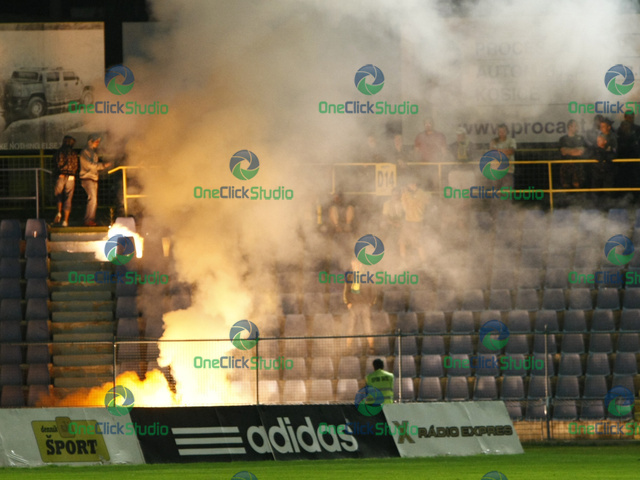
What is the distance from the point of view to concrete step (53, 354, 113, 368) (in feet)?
59.5

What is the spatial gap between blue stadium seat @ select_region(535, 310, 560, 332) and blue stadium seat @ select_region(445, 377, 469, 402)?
1850 mm

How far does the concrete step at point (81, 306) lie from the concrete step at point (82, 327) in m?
0.40

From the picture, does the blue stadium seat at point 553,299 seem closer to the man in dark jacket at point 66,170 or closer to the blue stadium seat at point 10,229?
the man in dark jacket at point 66,170

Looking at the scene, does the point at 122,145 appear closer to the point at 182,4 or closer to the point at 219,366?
the point at 182,4

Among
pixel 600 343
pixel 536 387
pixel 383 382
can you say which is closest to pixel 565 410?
pixel 536 387

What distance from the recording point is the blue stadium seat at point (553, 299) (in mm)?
18719

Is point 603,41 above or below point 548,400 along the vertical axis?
above

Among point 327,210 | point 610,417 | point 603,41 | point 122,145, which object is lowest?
point 610,417

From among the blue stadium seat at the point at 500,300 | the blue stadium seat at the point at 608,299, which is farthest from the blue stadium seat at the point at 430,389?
the blue stadium seat at the point at 608,299

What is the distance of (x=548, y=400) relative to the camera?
15.8 metres

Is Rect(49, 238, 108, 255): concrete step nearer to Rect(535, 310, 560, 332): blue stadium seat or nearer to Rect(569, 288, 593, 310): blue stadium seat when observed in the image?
Rect(535, 310, 560, 332): blue stadium seat

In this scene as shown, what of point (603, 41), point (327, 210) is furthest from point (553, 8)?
point (327, 210)

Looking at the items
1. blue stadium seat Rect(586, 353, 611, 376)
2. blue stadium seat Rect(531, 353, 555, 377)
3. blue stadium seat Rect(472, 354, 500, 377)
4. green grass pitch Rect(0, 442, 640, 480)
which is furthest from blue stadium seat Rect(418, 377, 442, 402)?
green grass pitch Rect(0, 442, 640, 480)

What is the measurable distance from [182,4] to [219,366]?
6.51m
